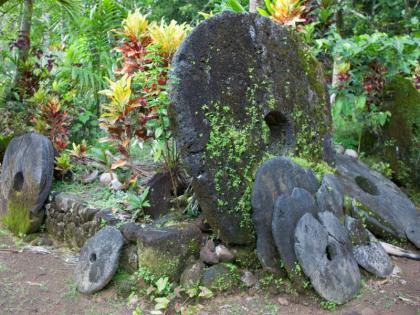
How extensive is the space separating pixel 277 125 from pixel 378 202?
1389 mm

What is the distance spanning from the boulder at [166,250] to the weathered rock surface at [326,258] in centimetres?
77

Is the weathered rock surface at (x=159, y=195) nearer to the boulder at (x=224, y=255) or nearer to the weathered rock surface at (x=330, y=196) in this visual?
the boulder at (x=224, y=255)

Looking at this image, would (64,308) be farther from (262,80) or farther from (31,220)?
(262,80)

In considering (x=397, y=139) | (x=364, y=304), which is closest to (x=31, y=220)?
(x=364, y=304)

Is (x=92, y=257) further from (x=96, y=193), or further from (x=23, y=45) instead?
(x=23, y=45)

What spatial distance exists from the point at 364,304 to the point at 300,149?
1.36 meters

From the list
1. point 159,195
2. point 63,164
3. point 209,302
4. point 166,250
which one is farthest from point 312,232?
point 63,164

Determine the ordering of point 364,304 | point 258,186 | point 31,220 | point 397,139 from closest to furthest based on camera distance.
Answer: point 364,304 → point 258,186 → point 31,220 → point 397,139

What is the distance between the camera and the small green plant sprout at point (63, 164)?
452 cm

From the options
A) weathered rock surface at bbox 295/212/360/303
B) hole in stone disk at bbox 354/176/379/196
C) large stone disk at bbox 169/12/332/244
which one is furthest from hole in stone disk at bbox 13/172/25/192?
hole in stone disk at bbox 354/176/379/196

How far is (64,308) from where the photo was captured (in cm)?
308

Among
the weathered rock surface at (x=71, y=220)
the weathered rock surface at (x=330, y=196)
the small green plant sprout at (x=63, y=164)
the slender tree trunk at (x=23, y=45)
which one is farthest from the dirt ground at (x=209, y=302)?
the slender tree trunk at (x=23, y=45)

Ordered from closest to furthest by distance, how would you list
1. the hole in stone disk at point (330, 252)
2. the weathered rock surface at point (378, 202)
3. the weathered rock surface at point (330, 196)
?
1. the hole in stone disk at point (330, 252)
2. the weathered rock surface at point (330, 196)
3. the weathered rock surface at point (378, 202)

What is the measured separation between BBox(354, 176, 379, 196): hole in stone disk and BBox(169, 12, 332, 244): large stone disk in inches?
44.5
